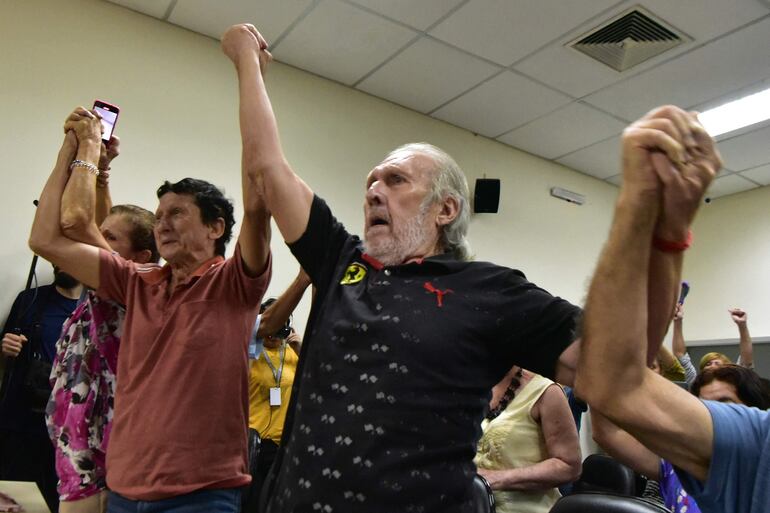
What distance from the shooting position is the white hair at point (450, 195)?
1.33 metres

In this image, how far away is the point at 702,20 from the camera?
10.8 ft

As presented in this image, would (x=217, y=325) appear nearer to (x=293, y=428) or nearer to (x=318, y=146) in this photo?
(x=293, y=428)

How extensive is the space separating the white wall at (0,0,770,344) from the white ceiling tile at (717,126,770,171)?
1.73m

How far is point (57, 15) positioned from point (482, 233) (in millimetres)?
3039

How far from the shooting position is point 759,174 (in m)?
5.22

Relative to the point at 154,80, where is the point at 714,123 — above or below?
above

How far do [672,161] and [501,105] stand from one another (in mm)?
3843

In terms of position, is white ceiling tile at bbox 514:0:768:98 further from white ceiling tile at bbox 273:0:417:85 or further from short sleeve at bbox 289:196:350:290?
short sleeve at bbox 289:196:350:290

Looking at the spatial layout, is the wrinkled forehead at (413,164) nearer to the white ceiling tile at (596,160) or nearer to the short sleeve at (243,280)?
the short sleeve at (243,280)

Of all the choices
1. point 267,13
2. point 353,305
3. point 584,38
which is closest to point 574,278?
point 584,38

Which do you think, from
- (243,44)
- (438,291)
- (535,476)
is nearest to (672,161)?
(438,291)

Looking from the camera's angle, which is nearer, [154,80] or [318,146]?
[154,80]

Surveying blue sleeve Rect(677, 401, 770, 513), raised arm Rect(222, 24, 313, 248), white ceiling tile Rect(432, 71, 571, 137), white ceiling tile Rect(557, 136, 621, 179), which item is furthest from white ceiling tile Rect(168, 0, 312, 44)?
blue sleeve Rect(677, 401, 770, 513)

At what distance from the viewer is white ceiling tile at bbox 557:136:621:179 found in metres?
4.93
